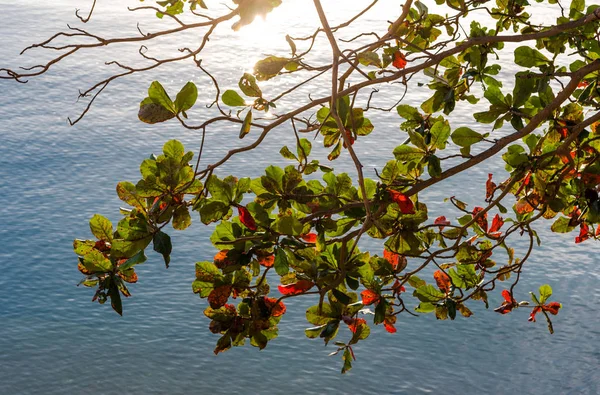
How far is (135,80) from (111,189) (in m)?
2.01

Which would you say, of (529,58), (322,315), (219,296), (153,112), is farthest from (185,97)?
(529,58)

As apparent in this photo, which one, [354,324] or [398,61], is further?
[398,61]

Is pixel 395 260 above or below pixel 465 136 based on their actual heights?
below

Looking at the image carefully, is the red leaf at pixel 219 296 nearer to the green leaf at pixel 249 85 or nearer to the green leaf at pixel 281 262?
the green leaf at pixel 281 262

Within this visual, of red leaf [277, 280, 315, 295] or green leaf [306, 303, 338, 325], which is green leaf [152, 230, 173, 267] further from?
green leaf [306, 303, 338, 325]

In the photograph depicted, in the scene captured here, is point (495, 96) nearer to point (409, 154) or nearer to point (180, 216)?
point (409, 154)

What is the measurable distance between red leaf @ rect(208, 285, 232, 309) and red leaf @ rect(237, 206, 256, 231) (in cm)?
11

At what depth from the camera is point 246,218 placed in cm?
134

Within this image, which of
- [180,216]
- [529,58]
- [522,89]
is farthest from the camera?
[529,58]

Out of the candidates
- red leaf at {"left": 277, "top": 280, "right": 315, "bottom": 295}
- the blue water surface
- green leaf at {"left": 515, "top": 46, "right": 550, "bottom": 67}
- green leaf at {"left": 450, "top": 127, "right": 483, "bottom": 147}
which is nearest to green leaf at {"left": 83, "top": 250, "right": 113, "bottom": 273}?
red leaf at {"left": 277, "top": 280, "right": 315, "bottom": 295}

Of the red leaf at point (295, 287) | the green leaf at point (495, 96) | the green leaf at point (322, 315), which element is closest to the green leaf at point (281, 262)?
the red leaf at point (295, 287)

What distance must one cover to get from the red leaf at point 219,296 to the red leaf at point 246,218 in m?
0.11

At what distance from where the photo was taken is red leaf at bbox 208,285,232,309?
138 centimetres

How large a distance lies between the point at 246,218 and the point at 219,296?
0.14 metres
